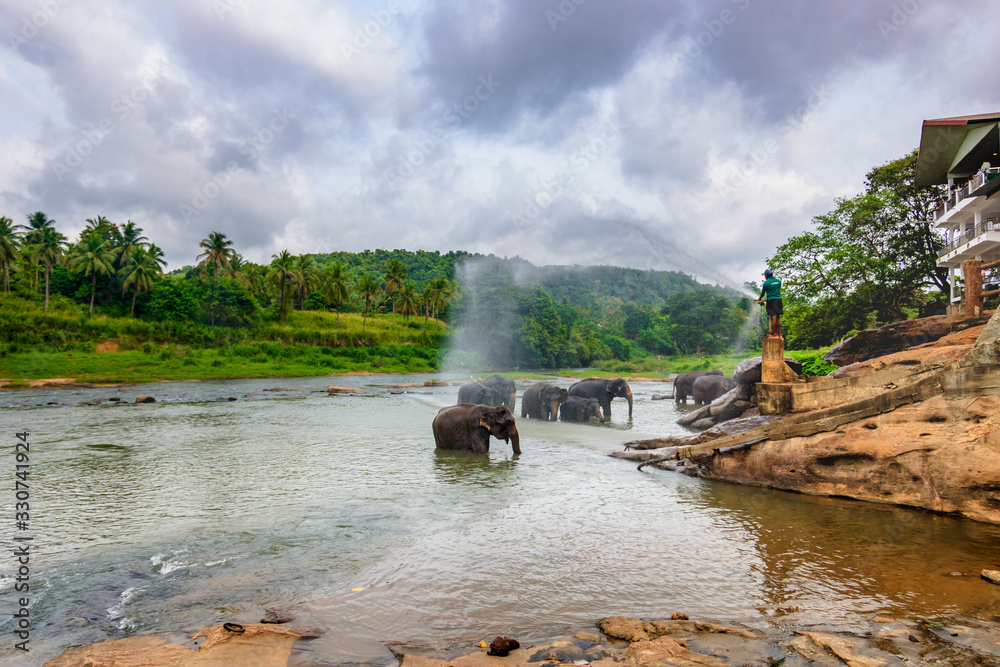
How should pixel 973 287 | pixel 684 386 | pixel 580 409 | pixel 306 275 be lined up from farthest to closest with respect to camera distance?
pixel 306 275 < pixel 684 386 < pixel 580 409 < pixel 973 287

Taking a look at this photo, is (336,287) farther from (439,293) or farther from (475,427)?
(475,427)

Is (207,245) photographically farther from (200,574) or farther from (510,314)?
(200,574)

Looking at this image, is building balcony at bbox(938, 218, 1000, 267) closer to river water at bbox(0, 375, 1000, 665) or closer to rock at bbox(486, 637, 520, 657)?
river water at bbox(0, 375, 1000, 665)

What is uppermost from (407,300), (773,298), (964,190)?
(407,300)

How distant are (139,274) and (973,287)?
269 feet

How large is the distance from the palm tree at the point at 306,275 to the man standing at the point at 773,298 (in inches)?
3404

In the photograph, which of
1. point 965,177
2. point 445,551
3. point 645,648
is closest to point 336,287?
point 965,177

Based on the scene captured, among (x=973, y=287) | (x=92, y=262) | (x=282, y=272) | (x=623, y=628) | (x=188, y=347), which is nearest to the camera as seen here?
(x=623, y=628)

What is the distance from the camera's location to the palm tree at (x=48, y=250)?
Answer: 61500 mm

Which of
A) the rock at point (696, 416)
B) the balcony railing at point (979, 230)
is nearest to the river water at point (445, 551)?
the rock at point (696, 416)

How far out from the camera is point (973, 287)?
1512cm

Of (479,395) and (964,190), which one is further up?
(964,190)

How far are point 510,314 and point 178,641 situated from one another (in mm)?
75270

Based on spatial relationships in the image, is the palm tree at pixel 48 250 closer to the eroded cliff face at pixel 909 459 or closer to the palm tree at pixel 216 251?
the palm tree at pixel 216 251
